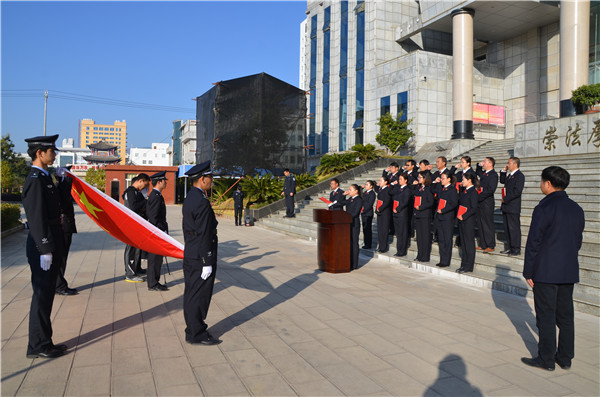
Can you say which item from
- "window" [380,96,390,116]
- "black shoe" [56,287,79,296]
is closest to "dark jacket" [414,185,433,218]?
"black shoe" [56,287,79,296]

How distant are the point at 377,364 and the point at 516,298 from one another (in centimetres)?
385

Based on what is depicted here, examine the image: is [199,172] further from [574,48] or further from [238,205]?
[574,48]

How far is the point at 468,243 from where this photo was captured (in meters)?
8.05

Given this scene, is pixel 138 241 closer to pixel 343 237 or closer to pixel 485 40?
pixel 343 237

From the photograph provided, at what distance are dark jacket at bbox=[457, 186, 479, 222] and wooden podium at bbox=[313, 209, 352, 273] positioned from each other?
92.0 inches

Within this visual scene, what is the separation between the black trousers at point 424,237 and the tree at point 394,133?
1947 cm

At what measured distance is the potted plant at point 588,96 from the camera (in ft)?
51.9

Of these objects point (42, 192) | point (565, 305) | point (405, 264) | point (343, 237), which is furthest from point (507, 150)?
point (42, 192)

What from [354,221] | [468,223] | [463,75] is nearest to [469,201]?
[468,223]

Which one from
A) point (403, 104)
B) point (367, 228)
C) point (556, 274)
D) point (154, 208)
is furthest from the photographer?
point (403, 104)

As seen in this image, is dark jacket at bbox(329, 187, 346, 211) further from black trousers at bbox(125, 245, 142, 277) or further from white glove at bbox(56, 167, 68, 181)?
white glove at bbox(56, 167, 68, 181)

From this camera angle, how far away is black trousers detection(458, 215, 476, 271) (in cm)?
797

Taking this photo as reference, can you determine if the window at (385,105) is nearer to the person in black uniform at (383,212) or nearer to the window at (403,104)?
the window at (403,104)

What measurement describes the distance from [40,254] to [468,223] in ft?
23.9
